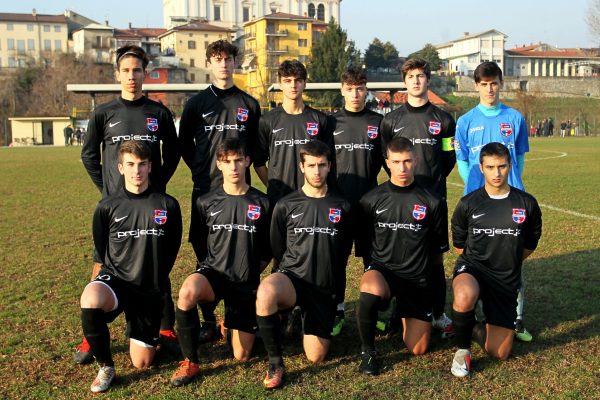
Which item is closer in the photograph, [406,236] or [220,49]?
[406,236]

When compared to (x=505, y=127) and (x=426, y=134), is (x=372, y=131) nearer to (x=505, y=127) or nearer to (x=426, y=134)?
(x=426, y=134)

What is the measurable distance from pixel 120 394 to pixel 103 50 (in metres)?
95.1

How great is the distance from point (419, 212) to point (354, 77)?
3.85 ft

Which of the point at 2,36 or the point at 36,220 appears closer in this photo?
the point at 36,220

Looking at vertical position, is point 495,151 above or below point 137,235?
above

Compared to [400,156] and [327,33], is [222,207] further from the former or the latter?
[327,33]

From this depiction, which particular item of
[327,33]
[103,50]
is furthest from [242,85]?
[103,50]

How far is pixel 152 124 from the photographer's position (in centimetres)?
478

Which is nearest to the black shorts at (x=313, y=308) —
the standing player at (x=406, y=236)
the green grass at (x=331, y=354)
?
the green grass at (x=331, y=354)

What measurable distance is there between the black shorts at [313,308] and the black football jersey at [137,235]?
2.79 feet

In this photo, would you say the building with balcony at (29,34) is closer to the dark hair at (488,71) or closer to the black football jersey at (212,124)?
the black football jersey at (212,124)

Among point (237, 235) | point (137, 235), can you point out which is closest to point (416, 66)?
point (237, 235)

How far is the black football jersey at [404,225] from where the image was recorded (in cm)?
449

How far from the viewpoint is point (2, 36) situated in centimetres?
9512
